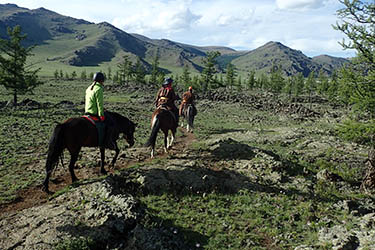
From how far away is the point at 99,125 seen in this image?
9.84 m

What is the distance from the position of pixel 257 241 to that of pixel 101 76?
7988mm

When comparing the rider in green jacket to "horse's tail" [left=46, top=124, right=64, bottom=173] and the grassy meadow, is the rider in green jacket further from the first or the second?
the grassy meadow

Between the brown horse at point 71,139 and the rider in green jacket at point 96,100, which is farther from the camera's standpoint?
the rider in green jacket at point 96,100

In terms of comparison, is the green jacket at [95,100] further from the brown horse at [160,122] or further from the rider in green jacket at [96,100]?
the brown horse at [160,122]

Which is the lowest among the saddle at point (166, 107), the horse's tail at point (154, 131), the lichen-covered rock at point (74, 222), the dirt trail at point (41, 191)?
the dirt trail at point (41, 191)

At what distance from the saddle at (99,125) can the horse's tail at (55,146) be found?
129 cm

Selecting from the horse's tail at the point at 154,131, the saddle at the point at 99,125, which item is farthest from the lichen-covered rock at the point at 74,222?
the horse's tail at the point at 154,131

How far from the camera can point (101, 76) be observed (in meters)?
9.84

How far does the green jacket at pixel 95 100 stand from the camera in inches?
379

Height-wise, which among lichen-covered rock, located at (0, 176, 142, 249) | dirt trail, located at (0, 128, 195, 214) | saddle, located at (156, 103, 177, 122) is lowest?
dirt trail, located at (0, 128, 195, 214)

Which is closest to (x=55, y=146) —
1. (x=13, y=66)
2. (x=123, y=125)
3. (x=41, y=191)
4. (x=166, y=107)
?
(x=41, y=191)

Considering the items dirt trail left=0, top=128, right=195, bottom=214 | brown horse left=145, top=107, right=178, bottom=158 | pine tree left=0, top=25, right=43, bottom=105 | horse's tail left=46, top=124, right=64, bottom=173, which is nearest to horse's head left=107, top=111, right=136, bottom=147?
brown horse left=145, top=107, right=178, bottom=158

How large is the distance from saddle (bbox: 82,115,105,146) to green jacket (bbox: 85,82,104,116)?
0.67ft

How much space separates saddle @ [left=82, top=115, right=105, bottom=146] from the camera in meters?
9.65
